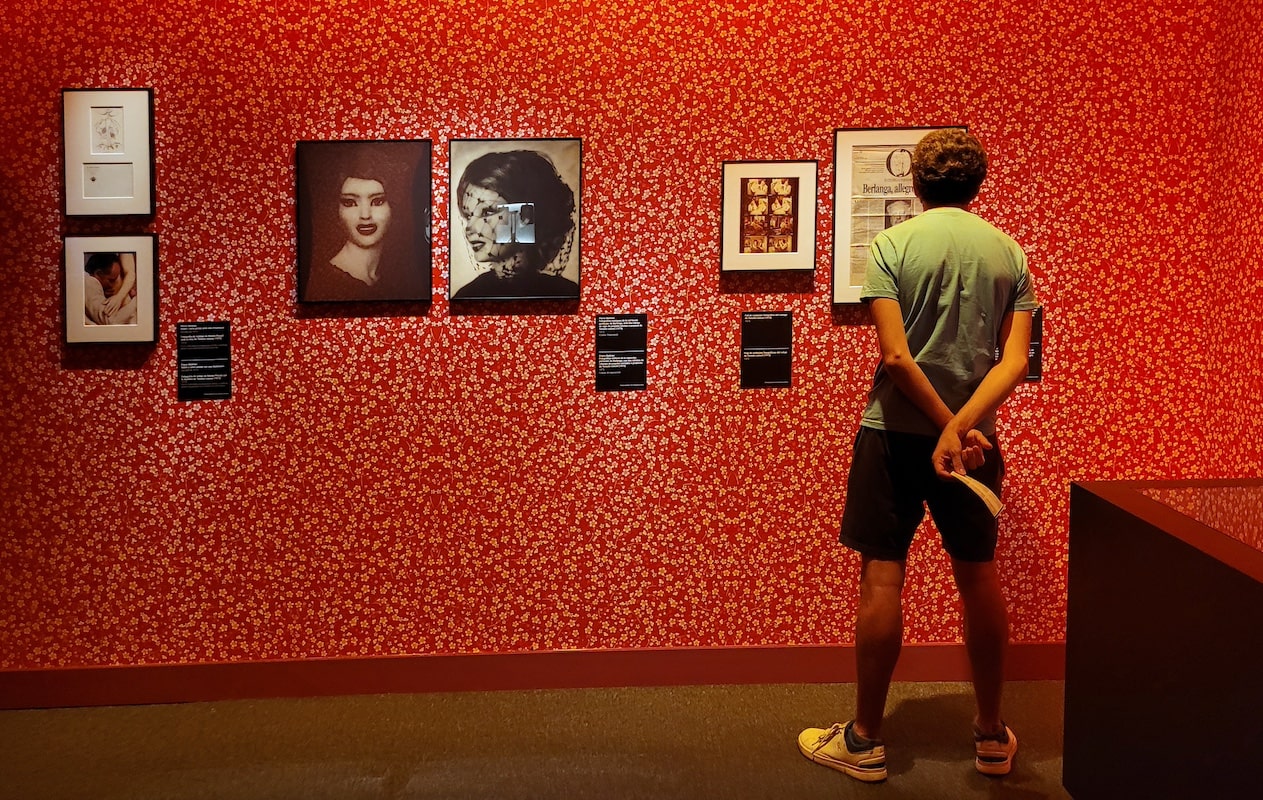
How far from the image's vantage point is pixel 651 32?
3062 mm

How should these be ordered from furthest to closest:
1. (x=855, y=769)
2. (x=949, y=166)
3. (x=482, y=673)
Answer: (x=482, y=673)
(x=855, y=769)
(x=949, y=166)

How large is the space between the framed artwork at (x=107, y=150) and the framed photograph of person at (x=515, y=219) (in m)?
0.90

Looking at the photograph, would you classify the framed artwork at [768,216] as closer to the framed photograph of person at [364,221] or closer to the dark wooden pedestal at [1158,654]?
the framed photograph of person at [364,221]

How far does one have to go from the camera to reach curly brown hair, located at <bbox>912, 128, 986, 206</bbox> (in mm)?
2404

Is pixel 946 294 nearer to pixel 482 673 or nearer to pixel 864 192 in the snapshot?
pixel 864 192

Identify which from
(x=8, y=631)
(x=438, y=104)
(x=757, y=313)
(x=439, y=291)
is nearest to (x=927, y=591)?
(x=757, y=313)

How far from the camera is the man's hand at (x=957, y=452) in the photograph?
2.33 meters

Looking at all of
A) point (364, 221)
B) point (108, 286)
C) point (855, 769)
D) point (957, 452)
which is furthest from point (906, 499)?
point (108, 286)

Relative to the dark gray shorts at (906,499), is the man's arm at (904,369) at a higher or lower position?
higher

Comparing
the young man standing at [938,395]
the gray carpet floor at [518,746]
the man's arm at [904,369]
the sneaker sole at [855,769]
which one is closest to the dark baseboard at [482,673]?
the gray carpet floor at [518,746]

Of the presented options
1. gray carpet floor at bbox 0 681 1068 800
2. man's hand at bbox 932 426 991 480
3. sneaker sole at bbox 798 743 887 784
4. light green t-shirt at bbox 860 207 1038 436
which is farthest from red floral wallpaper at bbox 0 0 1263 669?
man's hand at bbox 932 426 991 480

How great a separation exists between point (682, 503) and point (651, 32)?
1445 mm

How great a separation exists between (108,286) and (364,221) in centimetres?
77

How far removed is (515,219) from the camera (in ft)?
10.1
